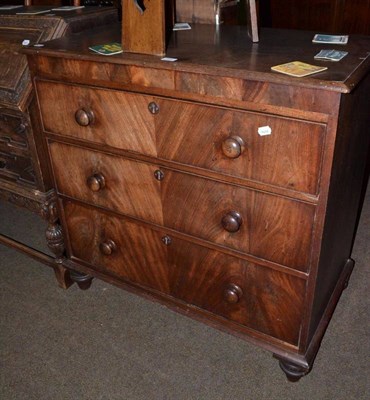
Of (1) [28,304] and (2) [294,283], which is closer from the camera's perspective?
(2) [294,283]

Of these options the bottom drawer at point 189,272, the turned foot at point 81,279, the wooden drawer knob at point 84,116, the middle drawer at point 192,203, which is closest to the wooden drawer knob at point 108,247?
the bottom drawer at point 189,272

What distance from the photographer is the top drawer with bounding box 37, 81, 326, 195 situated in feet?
3.76

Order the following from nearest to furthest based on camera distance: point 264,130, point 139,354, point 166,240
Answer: point 264,130 < point 166,240 < point 139,354

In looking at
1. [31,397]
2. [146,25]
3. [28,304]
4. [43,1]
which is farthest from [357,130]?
[43,1]

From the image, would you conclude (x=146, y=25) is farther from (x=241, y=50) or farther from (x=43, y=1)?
(x=43, y=1)

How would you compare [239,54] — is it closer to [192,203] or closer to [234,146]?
[234,146]

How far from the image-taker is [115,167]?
5.07 feet

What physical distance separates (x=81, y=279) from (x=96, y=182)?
0.59 meters

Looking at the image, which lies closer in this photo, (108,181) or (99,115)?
(99,115)

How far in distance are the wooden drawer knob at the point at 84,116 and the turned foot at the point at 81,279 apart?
782mm

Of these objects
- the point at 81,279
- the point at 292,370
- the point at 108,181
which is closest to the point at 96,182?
the point at 108,181

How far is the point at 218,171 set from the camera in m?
1.30

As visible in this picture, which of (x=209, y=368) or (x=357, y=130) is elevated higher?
(x=357, y=130)

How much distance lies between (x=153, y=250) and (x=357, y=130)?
0.82m
